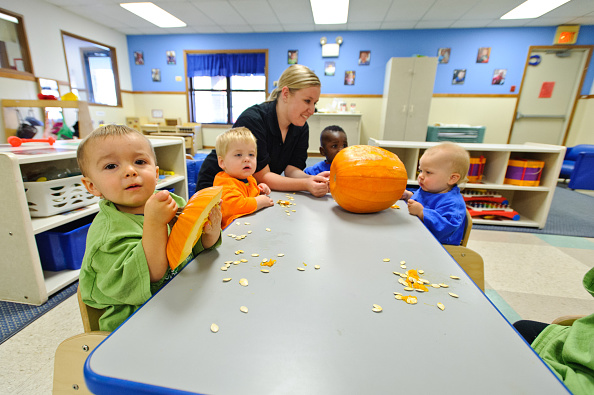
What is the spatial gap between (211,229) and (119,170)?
0.91ft

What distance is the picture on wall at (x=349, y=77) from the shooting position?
21.1 feet

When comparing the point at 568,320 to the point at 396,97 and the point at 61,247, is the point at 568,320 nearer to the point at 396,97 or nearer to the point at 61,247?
the point at 61,247

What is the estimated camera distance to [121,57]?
684cm

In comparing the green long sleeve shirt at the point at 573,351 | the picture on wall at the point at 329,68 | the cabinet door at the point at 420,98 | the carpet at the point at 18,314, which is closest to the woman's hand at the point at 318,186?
the green long sleeve shirt at the point at 573,351

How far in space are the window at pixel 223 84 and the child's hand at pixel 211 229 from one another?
6831mm

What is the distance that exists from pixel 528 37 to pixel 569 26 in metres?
0.68

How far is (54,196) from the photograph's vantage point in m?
1.60

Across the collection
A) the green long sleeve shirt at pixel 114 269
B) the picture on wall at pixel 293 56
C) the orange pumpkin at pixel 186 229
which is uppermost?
the picture on wall at pixel 293 56

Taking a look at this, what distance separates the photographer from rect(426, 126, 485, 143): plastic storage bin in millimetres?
5684

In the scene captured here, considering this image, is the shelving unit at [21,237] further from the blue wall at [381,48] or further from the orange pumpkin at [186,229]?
the blue wall at [381,48]

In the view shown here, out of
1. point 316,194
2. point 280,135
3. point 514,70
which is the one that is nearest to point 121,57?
point 280,135

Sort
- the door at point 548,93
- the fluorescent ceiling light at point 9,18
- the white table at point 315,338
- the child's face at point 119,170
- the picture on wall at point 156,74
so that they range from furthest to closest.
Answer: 1. the picture on wall at point 156,74
2. the door at point 548,93
3. the fluorescent ceiling light at point 9,18
4. the child's face at point 119,170
5. the white table at point 315,338

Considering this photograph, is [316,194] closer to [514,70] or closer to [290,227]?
[290,227]

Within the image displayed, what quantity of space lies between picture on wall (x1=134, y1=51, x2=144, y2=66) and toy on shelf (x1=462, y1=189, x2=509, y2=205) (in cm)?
785
